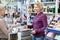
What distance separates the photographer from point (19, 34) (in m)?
4.13

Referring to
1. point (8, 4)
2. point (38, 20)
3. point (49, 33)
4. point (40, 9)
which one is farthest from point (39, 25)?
point (8, 4)

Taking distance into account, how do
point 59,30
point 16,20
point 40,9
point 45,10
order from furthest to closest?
point 45,10, point 16,20, point 40,9, point 59,30

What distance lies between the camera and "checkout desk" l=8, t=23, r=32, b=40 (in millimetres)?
4047

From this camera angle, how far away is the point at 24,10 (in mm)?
4352

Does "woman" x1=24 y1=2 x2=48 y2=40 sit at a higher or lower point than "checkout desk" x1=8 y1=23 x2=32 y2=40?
higher

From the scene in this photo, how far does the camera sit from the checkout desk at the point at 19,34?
13.3 feet

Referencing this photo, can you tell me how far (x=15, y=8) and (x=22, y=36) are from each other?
804 mm

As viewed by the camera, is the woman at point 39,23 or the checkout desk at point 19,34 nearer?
the woman at point 39,23

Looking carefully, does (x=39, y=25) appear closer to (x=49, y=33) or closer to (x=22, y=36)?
(x=49, y=33)

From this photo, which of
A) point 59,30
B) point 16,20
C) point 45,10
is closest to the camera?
point 59,30

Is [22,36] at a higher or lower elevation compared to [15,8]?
lower

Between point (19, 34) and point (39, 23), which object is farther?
point (19, 34)

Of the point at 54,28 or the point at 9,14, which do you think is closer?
the point at 54,28

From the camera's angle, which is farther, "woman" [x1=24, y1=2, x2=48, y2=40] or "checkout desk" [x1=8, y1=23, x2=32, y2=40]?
"checkout desk" [x1=8, y1=23, x2=32, y2=40]
